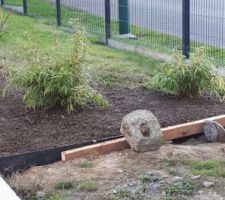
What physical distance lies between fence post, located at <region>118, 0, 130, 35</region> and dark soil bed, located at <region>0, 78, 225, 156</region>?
4.27m

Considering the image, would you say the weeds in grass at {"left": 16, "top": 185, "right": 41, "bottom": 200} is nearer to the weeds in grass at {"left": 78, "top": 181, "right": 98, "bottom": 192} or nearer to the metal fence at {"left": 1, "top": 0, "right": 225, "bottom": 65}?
the weeds in grass at {"left": 78, "top": 181, "right": 98, "bottom": 192}

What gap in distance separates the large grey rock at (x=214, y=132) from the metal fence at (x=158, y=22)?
2.97 meters

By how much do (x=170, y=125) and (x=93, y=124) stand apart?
29.5 inches

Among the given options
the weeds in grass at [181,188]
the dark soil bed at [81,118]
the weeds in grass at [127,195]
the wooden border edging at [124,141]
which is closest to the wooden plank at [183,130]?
the wooden border edging at [124,141]

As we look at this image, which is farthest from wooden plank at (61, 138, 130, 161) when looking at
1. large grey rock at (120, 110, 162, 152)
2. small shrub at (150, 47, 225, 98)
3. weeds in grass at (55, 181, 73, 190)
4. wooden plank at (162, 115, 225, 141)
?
small shrub at (150, 47, 225, 98)

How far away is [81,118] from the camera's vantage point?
654cm

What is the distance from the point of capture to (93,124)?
6.38 metres

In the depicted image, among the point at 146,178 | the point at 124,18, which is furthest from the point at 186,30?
the point at 146,178

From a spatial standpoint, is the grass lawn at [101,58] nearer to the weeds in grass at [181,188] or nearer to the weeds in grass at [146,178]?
Answer: the weeds in grass at [146,178]

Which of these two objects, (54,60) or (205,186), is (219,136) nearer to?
(205,186)

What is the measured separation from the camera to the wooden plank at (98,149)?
18.4ft

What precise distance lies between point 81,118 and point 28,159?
1134 millimetres

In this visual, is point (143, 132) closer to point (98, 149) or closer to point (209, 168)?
point (98, 149)

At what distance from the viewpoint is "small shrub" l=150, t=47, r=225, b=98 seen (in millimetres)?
6961
